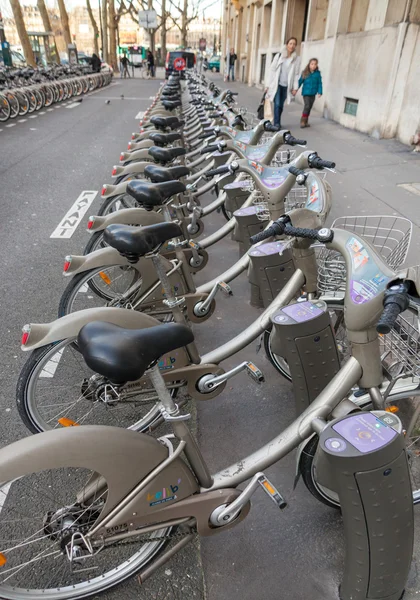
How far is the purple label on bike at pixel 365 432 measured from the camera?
4.22 ft

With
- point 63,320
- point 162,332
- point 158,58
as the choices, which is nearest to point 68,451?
point 162,332

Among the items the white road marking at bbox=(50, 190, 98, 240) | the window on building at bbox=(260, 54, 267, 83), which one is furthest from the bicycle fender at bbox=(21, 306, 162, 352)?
the window on building at bbox=(260, 54, 267, 83)

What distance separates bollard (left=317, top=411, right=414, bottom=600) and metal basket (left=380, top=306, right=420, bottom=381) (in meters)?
0.47

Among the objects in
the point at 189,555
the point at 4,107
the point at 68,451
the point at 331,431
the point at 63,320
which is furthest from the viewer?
the point at 4,107

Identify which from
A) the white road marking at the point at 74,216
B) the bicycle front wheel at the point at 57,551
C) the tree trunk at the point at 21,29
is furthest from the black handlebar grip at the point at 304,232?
the tree trunk at the point at 21,29

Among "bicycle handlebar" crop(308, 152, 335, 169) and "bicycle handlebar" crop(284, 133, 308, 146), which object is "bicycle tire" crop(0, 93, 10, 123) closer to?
"bicycle handlebar" crop(284, 133, 308, 146)

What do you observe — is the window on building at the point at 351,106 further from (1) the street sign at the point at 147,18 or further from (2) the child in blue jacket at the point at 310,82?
(1) the street sign at the point at 147,18

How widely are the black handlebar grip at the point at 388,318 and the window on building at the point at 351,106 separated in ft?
35.8

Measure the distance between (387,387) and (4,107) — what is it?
1388 centimetres

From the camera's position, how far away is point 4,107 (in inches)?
489

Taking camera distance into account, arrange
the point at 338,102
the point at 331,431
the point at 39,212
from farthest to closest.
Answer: the point at 338,102 → the point at 39,212 → the point at 331,431

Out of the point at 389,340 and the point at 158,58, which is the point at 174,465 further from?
the point at 158,58

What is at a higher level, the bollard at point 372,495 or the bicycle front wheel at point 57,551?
the bollard at point 372,495

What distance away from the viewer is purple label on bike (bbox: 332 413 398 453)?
1.29 meters
